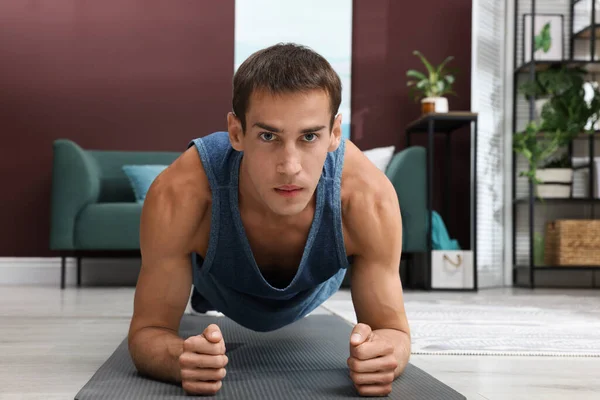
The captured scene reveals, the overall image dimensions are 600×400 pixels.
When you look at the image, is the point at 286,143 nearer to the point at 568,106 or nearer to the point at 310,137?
the point at 310,137

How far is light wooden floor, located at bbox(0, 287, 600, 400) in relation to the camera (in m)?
1.27

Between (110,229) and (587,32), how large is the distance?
337cm

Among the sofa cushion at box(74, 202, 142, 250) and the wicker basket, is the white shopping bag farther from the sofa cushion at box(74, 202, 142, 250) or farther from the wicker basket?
the sofa cushion at box(74, 202, 142, 250)

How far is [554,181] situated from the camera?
4.62 metres

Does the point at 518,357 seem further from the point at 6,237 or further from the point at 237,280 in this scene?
the point at 6,237

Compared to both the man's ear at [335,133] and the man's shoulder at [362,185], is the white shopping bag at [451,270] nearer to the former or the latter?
the man's shoulder at [362,185]

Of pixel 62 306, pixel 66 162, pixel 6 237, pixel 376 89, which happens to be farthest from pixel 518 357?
pixel 6 237

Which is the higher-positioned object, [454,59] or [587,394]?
[454,59]

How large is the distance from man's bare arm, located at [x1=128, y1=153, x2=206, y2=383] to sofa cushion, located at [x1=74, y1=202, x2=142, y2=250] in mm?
2684

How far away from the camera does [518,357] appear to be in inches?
67.6

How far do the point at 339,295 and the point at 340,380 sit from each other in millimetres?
2602

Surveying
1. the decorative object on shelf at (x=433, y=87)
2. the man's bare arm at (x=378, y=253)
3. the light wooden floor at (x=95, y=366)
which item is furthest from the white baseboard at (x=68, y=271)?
the man's bare arm at (x=378, y=253)

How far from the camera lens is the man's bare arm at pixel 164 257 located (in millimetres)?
1351

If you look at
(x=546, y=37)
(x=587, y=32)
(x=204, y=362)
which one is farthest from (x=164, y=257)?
(x=587, y=32)
